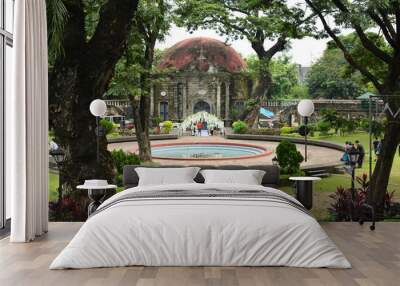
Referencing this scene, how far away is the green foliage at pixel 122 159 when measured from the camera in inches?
283

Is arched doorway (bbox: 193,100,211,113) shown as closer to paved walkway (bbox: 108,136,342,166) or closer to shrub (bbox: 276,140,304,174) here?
paved walkway (bbox: 108,136,342,166)

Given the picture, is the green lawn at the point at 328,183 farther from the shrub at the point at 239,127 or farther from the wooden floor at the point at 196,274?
the wooden floor at the point at 196,274

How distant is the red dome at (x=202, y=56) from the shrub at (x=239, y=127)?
78cm

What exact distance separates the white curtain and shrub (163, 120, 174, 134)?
7.62 ft

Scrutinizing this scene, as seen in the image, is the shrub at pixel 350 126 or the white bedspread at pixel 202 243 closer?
the white bedspread at pixel 202 243

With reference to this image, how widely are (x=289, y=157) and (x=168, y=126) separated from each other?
1.79m

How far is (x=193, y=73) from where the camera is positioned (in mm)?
7520

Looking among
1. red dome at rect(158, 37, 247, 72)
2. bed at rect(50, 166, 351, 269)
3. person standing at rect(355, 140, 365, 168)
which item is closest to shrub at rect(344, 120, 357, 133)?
person standing at rect(355, 140, 365, 168)

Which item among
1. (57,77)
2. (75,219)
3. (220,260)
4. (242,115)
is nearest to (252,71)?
(242,115)

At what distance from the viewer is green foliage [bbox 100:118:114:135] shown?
722 centimetres

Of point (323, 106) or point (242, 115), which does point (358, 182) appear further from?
point (242, 115)

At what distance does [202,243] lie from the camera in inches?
160

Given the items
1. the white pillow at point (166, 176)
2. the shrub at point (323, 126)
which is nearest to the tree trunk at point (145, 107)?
the white pillow at point (166, 176)

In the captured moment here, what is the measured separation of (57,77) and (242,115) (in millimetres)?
2667
